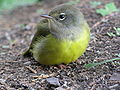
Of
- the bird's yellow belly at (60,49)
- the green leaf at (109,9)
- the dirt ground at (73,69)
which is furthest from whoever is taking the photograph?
the green leaf at (109,9)

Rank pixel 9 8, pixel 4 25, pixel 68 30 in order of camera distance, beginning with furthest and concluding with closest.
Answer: pixel 9 8 < pixel 4 25 < pixel 68 30

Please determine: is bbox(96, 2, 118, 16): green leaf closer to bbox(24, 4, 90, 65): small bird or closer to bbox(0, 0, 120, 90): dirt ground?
bbox(0, 0, 120, 90): dirt ground

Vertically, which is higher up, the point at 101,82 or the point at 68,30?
the point at 68,30

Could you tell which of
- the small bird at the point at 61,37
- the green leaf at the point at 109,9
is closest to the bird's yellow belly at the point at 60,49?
the small bird at the point at 61,37

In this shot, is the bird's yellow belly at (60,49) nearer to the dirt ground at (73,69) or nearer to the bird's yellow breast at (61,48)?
the bird's yellow breast at (61,48)

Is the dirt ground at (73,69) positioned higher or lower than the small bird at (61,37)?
lower

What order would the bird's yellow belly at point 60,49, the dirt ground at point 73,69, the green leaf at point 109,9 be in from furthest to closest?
the green leaf at point 109,9 < the bird's yellow belly at point 60,49 < the dirt ground at point 73,69

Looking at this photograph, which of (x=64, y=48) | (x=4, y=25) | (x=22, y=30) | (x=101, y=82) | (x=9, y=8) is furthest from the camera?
(x=9, y=8)

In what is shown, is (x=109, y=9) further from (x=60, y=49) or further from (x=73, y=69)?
(x=60, y=49)

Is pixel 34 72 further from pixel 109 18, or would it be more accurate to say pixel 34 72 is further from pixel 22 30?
pixel 22 30

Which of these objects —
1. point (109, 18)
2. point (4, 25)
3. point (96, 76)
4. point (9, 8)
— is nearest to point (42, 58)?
point (96, 76)
